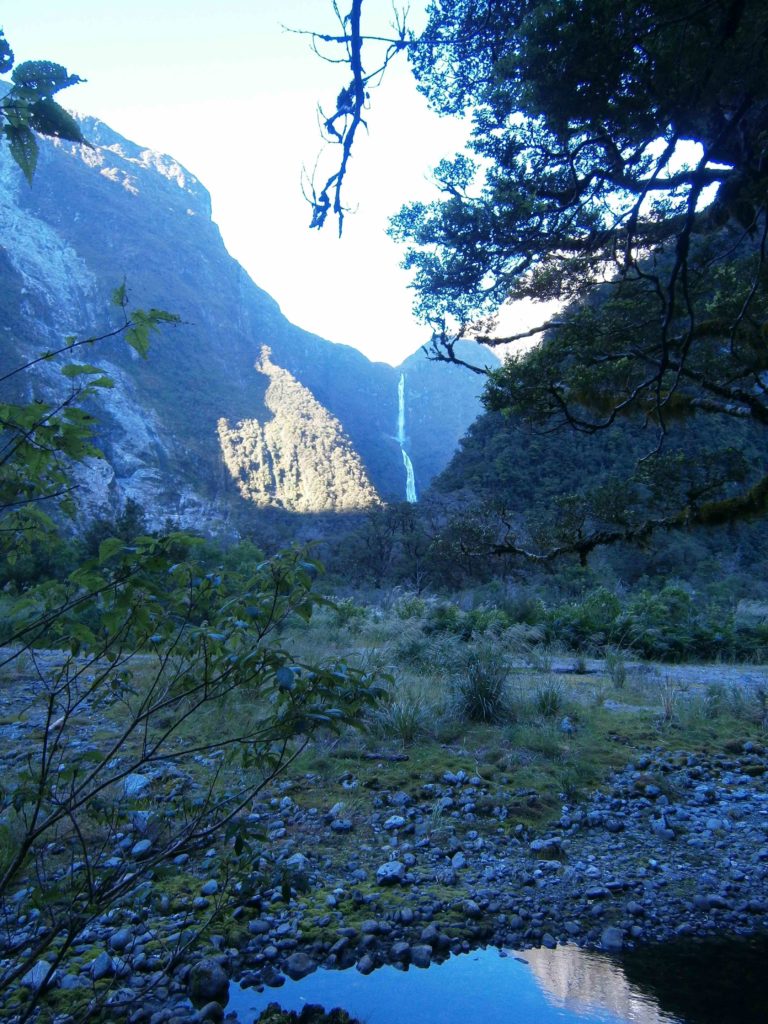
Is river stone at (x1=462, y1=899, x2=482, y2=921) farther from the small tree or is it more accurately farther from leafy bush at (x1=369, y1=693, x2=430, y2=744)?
leafy bush at (x1=369, y1=693, x2=430, y2=744)

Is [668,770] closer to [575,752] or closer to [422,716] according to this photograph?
[575,752]

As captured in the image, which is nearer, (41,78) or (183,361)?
(41,78)

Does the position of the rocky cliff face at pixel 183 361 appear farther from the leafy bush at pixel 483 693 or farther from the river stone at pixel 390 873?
the river stone at pixel 390 873

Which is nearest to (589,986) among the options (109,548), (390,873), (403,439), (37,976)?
(390,873)

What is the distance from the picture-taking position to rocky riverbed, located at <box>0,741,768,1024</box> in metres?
2.30

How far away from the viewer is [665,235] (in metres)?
5.30

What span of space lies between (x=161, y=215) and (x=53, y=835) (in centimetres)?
11068

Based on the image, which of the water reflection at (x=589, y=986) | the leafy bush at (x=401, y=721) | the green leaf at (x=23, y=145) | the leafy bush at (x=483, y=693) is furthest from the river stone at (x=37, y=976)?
the leafy bush at (x=483, y=693)

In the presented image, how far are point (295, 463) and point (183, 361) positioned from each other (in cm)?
2323

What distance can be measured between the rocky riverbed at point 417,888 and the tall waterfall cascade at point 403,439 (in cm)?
5770

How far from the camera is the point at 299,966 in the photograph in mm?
2404

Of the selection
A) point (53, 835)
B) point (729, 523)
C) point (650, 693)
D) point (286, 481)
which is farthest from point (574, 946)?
point (286, 481)

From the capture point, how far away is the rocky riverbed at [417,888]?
2.30 m

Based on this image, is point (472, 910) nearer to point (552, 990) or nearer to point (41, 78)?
point (552, 990)
